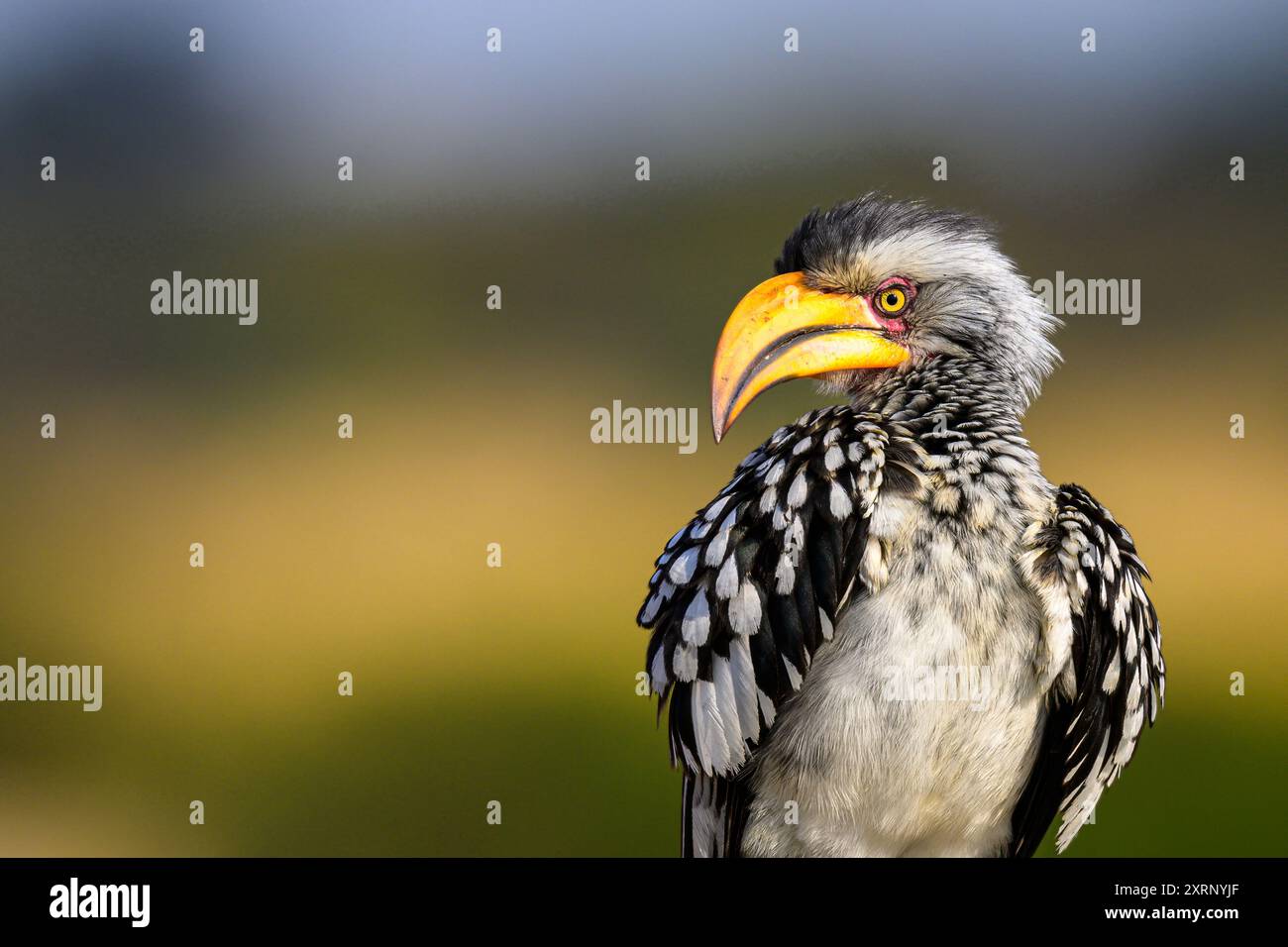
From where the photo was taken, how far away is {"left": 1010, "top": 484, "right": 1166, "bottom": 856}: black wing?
2.82 m

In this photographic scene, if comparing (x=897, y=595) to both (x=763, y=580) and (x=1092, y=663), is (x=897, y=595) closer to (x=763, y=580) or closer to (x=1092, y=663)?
(x=763, y=580)

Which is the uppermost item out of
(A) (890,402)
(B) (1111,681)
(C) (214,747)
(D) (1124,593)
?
(A) (890,402)

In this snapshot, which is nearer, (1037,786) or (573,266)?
(1037,786)

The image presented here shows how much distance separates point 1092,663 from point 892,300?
118 cm

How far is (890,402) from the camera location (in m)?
3.21

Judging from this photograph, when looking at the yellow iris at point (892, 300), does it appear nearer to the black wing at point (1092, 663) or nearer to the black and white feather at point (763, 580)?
the black and white feather at point (763, 580)

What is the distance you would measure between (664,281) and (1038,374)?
8.36 metres

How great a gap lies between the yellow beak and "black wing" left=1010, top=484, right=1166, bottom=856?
71 centimetres

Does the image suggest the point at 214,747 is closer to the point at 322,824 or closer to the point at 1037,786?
the point at 322,824

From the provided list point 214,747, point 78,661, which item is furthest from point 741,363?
point 78,661

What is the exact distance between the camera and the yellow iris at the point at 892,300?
3.31m

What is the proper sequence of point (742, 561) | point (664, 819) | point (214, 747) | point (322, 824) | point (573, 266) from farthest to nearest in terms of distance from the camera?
point (573, 266) → point (214, 747) → point (322, 824) → point (664, 819) → point (742, 561)

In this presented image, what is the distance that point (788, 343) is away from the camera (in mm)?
3266

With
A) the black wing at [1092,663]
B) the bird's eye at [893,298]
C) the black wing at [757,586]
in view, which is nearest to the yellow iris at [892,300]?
the bird's eye at [893,298]
